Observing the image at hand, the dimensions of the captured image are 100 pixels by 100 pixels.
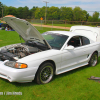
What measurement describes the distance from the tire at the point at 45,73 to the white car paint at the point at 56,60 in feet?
0.45

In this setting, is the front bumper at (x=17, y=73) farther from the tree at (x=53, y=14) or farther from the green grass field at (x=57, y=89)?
the tree at (x=53, y=14)

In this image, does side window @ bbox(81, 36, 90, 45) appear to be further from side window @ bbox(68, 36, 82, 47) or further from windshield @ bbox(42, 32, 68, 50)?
windshield @ bbox(42, 32, 68, 50)

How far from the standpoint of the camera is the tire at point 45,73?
3560 millimetres

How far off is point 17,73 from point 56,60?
1.28 m

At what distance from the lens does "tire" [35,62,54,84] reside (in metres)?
3.56

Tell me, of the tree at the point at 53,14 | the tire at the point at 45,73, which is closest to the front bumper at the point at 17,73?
the tire at the point at 45,73

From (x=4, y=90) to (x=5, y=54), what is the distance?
1.05 m

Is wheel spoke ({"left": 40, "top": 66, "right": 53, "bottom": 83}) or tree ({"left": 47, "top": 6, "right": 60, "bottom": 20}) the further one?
tree ({"left": 47, "top": 6, "right": 60, "bottom": 20})

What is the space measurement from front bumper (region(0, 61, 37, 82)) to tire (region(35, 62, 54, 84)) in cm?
19

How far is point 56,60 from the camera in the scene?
393cm

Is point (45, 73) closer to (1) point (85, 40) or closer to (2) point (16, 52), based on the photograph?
(2) point (16, 52)

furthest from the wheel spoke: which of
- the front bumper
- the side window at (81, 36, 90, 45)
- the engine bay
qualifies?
the side window at (81, 36, 90, 45)

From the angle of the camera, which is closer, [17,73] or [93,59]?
[17,73]

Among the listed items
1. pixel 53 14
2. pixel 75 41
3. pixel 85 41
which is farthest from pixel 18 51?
pixel 53 14
